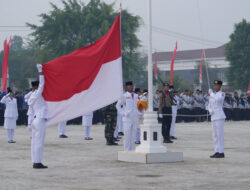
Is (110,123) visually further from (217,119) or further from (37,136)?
(37,136)

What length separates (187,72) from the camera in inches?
5002

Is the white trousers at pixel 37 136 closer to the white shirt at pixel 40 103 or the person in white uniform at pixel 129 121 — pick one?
the white shirt at pixel 40 103

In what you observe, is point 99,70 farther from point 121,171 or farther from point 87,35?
point 87,35

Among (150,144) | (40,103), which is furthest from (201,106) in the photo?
(40,103)

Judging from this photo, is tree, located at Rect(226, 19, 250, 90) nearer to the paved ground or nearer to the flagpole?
the paved ground

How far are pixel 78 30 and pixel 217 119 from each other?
1660 inches

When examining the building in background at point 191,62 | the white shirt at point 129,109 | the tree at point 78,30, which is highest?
the building in background at point 191,62

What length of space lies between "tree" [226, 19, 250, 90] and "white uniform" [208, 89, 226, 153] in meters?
62.3

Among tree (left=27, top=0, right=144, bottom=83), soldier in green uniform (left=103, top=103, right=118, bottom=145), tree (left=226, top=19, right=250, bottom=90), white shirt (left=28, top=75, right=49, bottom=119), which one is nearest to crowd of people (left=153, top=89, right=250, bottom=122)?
soldier in green uniform (left=103, top=103, right=118, bottom=145)

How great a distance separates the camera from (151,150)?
1330cm

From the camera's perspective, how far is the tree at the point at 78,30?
176ft

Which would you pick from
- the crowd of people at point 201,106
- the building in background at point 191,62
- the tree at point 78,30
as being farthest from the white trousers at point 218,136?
the building in background at point 191,62

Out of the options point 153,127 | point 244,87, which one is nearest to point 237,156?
point 153,127

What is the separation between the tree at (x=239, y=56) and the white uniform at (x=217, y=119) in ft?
205
